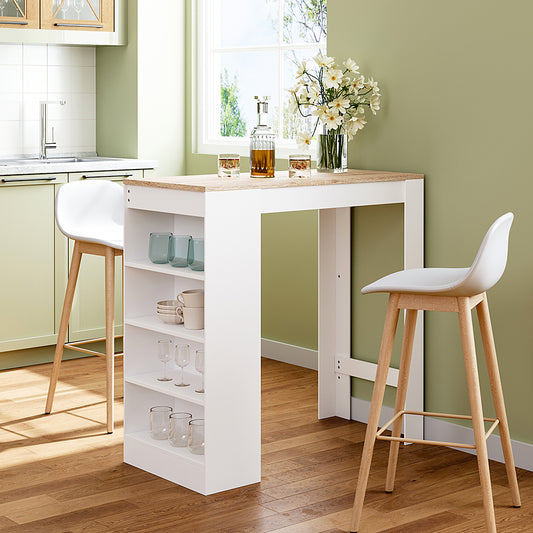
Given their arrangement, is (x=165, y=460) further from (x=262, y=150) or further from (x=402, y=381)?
(x=262, y=150)

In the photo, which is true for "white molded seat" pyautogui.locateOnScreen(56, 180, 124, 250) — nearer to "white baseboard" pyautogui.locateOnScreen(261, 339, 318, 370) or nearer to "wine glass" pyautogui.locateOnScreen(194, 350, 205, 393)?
"wine glass" pyautogui.locateOnScreen(194, 350, 205, 393)

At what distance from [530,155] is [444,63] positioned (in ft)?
1.72

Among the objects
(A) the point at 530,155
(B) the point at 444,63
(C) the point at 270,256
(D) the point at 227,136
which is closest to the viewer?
(A) the point at 530,155

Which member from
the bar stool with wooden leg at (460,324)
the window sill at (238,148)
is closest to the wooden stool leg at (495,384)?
the bar stool with wooden leg at (460,324)

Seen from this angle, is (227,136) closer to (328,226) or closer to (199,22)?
Answer: (199,22)

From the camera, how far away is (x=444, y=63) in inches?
144

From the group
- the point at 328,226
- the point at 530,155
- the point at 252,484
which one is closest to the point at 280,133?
the point at 328,226

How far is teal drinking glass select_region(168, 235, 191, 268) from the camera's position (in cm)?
340

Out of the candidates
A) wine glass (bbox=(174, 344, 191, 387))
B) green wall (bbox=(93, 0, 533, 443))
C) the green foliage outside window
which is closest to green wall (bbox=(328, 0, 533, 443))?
green wall (bbox=(93, 0, 533, 443))

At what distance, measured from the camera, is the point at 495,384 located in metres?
3.14

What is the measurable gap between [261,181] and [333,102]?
2.02 feet

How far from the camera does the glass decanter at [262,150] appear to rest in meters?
3.52

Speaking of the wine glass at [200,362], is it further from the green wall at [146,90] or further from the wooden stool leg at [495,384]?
the green wall at [146,90]

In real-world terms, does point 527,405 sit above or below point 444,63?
below
